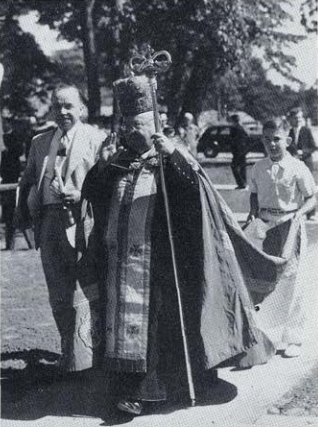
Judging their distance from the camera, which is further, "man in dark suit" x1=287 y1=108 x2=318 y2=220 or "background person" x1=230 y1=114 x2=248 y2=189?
"background person" x1=230 y1=114 x2=248 y2=189

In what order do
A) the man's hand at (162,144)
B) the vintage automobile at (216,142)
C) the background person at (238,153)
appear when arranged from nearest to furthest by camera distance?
the man's hand at (162,144)
the background person at (238,153)
the vintage automobile at (216,142)

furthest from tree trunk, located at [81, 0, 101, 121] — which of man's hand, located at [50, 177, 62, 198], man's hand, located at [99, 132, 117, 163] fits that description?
man's hand, located at [99, 132, 117, 163]

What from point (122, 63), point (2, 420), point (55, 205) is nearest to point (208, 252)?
point (55, 205)

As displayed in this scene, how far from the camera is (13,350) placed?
6.73m

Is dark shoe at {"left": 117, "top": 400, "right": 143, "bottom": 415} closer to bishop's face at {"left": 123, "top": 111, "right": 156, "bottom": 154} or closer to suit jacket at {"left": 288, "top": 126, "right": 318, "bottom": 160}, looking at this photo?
bishop's face at {"left": 123, "top": 111, "right": 156, "bottom": 154}

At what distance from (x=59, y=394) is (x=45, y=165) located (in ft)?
4.94

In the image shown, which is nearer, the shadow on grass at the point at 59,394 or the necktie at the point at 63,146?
the shadow on grass at the point at 59,394

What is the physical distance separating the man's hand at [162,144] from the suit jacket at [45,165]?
2.56 ft

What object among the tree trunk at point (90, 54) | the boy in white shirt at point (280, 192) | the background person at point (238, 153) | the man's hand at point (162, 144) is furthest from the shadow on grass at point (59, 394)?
the background person at point (238, 153)

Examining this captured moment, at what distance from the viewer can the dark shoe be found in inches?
201

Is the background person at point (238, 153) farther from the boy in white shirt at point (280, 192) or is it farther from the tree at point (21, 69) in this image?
the boy in white shirt at point (280, 192)

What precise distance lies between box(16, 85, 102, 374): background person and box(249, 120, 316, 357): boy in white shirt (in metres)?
1.54

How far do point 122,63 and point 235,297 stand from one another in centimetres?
1383

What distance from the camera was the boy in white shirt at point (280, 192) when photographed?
6.53 meters
